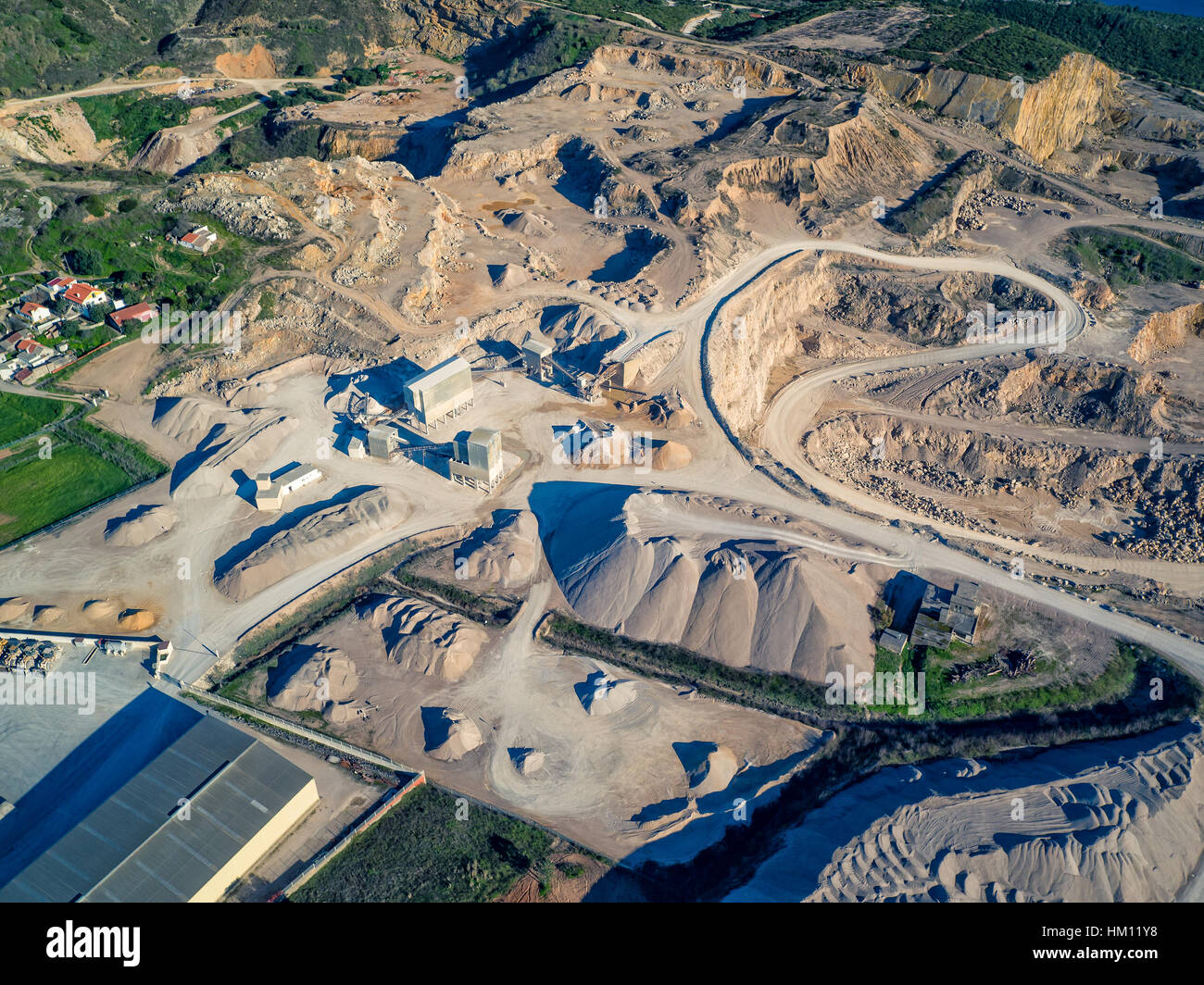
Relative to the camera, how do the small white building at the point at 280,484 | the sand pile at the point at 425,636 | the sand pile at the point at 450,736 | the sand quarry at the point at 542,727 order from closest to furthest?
1. the sand quarry at the point at 542,727
2. the sand pile at the point at 450,736
3. the sand pile at the point at 425,636
4. the small white building at the point at 280,484

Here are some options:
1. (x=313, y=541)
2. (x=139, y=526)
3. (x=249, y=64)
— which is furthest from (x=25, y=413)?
(x=249, y=64)

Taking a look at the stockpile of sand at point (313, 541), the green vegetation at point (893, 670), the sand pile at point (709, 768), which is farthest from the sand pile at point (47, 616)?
the sand pile at point (709, 768)

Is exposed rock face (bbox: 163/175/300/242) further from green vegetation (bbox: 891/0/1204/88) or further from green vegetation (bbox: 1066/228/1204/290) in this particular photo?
green vegetation (bbox: 891/0/1204/88)

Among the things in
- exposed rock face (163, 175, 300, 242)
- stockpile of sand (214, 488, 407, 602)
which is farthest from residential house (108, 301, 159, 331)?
stockpile of sand (214, 488, 407, 602)

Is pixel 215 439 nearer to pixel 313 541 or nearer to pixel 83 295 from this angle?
pixel 313 541

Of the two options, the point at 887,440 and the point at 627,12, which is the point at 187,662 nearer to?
the point at 887,440

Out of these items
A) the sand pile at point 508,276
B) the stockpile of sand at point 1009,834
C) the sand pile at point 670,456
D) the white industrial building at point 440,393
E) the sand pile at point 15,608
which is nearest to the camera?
the stockpile of sand at point 1009,834

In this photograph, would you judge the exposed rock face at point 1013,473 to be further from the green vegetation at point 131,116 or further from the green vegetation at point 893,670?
the green vegetation at point 131,116
